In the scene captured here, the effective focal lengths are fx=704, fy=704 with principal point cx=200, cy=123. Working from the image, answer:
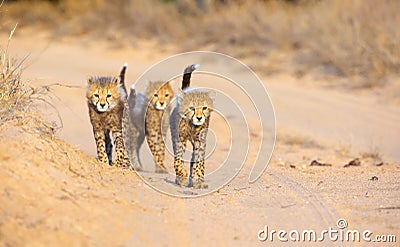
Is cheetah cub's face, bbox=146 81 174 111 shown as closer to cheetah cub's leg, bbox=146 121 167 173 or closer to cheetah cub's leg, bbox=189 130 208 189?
cheetah cub's leg, bbox=146 121 167 173

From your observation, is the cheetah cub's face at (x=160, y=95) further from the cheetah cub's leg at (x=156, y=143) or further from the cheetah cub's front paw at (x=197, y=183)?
the cheetah cub's front paw at (x=197, y=183)

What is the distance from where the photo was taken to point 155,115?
8.59m

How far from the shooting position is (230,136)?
1118 cm

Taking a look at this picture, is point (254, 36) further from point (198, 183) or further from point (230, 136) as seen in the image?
point (198, 183)

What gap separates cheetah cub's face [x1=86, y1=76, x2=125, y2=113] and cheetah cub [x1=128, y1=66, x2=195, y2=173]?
2.94 ft

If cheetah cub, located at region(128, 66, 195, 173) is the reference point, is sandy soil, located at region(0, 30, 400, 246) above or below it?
below

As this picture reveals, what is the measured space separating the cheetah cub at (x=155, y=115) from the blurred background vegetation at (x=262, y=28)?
573 cm

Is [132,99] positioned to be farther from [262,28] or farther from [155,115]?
[262,28]

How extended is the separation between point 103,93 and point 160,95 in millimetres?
1192

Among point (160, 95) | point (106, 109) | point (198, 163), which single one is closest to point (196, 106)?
point (198, 163)

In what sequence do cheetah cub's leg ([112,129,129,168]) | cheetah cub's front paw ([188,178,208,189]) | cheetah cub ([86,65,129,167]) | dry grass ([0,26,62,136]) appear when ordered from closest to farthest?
dry grass ([0,26,62,136])
cheetah cub's front paw ([188,178,208,189])
cheetah cub ([86,65,129,167])
cheetah cub's leg ([112,129,129,168])

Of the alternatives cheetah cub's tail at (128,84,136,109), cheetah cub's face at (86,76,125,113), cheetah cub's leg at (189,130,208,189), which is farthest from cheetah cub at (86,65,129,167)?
cheetah cub's leg at (189,130,208,189)

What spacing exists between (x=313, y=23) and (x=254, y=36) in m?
1.73

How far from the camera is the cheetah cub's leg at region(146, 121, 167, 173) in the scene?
8586 millimetres
